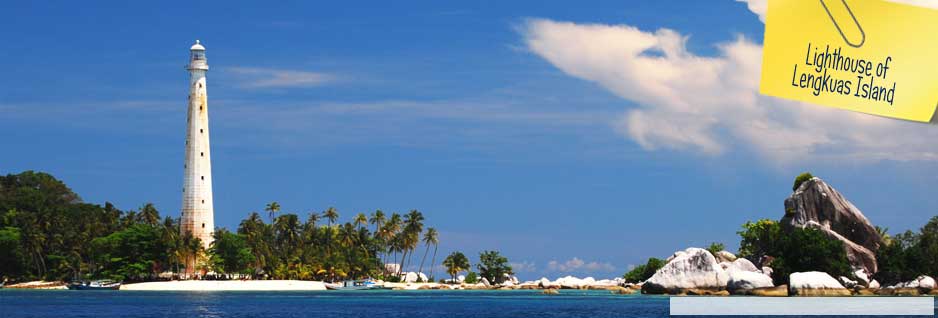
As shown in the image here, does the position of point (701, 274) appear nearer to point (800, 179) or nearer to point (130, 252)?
point (800, 179)

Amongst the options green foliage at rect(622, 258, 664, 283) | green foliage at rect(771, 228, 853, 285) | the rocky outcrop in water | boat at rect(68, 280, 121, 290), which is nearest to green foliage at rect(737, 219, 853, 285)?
green foliage at rect(771, 228, 853, 285)

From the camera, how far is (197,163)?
103 metres

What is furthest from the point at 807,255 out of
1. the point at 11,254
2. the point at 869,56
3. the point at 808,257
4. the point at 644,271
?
the point at 869,56

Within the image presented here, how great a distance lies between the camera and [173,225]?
370ft

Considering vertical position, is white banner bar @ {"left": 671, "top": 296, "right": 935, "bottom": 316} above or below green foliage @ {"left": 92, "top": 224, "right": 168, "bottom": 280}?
above

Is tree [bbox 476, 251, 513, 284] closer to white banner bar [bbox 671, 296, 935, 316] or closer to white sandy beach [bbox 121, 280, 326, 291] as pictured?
white sandy beach [bbox 121, 280, 326, 291]

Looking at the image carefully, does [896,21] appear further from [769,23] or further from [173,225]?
[173,225]

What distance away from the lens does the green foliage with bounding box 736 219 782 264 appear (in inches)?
3708

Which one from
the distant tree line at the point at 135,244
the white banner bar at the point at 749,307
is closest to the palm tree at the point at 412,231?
the distant tree line at the point at 135,244

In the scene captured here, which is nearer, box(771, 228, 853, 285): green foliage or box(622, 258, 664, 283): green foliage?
box(771, 228, 853, 285): green foliage

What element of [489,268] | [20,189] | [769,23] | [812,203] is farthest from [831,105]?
[489,268]

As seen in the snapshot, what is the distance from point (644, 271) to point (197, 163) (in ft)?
178

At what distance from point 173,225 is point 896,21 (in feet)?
363

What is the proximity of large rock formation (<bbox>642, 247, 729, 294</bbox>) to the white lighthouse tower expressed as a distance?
4564 centimetres
